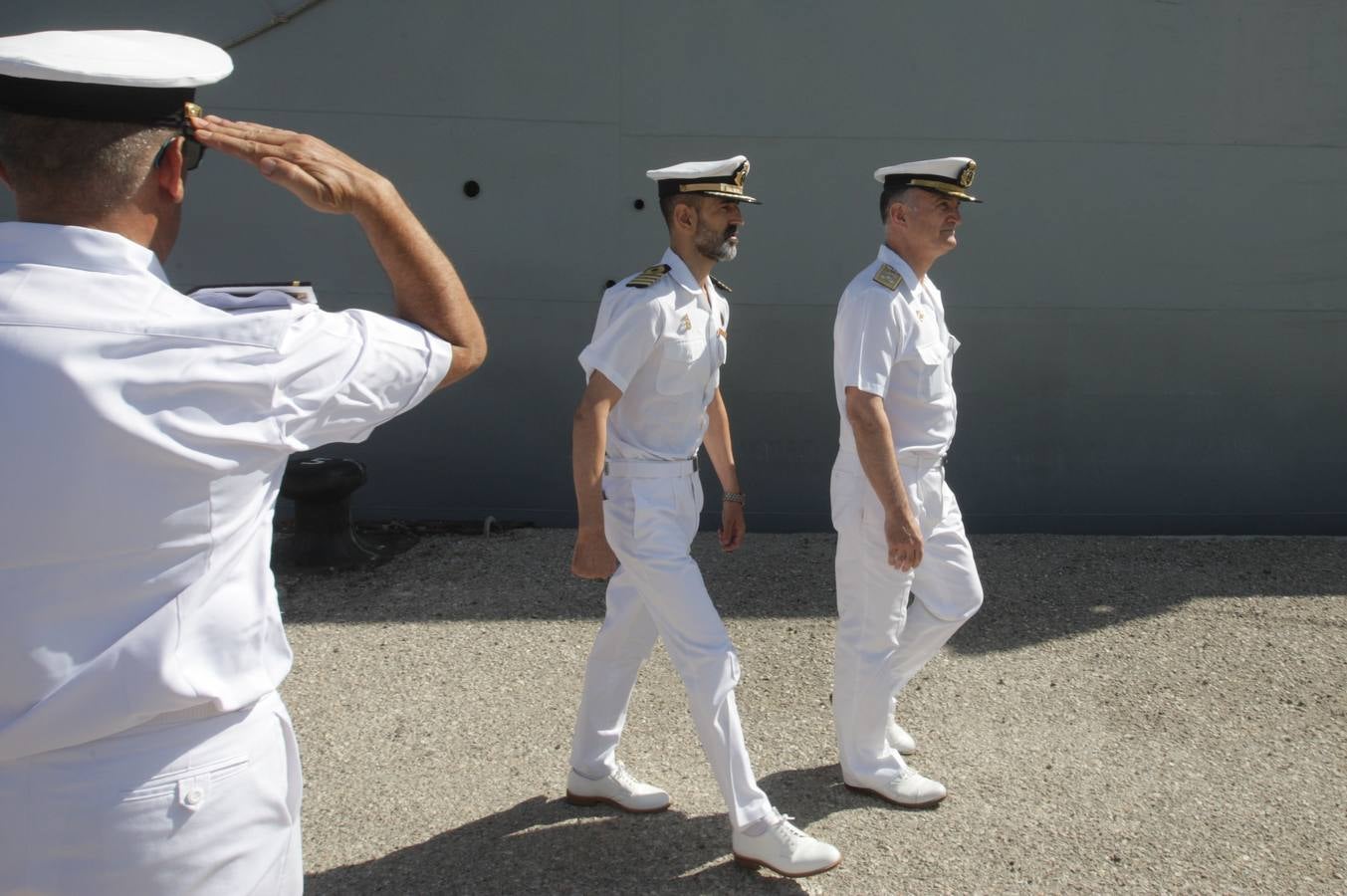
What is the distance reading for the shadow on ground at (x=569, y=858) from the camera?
2984mm

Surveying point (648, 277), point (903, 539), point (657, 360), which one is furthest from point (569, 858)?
point (648, 277)

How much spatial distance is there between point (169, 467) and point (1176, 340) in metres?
6.14

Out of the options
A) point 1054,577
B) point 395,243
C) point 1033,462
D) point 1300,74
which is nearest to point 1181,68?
point 1300,74

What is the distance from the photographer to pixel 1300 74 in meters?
6.24

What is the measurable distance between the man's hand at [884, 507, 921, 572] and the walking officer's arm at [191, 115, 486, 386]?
1892 mm

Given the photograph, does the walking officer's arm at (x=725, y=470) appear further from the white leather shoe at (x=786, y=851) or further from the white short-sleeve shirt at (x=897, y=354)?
the white leather shoe at (x=786, y=851)

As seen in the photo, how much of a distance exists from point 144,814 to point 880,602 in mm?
2408

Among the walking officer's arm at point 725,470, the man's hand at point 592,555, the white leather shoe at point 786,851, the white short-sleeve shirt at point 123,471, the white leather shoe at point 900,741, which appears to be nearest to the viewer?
the white short-sleeve shirt at point 123,471

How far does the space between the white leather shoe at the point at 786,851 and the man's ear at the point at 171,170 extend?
7.11 feet

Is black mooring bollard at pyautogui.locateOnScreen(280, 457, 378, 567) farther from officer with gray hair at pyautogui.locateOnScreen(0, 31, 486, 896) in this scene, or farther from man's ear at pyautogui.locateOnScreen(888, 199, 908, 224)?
officer with gray hair at pyautogui.locateOnScreen(0, 31, 486, 896)

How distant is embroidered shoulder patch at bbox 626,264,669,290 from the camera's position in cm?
322

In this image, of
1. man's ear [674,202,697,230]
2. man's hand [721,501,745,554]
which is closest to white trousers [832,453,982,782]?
man's hand [721,501,745,554]

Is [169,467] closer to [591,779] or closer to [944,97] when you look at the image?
[591,779]

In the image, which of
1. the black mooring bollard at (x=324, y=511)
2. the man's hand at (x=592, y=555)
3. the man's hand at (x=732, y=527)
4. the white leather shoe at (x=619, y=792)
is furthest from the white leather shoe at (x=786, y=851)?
the black mooring bollard at (x=324, y=511)
